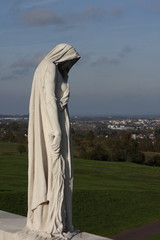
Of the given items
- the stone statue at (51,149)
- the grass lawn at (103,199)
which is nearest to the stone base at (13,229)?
the stone statue at (51,149)

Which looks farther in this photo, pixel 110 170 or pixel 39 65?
pixel 110 170

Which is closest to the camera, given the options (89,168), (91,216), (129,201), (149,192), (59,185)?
(59,185)

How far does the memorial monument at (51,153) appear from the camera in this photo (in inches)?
238

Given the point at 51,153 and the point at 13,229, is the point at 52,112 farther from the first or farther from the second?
the point at 13,229

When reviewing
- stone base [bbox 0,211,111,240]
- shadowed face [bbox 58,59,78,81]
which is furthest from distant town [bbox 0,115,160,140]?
shadowed face [bbox 58,59,78,81]

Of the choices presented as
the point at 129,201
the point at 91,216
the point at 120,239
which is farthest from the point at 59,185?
the point at 129,201

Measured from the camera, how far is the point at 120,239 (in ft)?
48.1

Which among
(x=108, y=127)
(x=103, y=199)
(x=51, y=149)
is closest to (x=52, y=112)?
(x=51, y=149)

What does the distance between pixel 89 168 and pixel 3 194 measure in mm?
16726

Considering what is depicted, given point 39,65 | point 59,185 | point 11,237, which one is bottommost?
point 11,237

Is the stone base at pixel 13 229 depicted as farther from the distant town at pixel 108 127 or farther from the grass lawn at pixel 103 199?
the distant town at pixel 108 127

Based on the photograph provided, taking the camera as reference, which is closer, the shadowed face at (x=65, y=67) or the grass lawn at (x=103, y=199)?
the shadowed face at (x=65, y=67)

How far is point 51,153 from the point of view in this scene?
608 cm

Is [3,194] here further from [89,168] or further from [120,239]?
[89,168]
